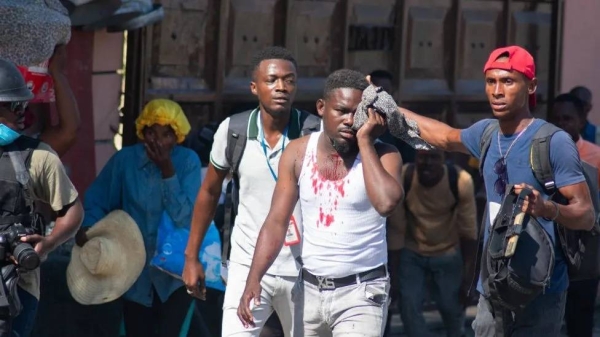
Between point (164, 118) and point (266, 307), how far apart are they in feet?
6.09

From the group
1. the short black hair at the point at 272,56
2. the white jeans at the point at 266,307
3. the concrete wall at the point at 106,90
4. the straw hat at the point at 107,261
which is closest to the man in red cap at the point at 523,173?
the white jeans at the point at 266,307

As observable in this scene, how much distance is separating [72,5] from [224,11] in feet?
5.79

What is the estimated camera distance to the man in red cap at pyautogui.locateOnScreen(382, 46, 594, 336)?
213 inches

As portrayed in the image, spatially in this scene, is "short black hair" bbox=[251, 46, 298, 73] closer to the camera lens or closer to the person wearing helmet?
the person wearing helmet

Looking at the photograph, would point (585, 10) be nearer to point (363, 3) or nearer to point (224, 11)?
point (363, 3)

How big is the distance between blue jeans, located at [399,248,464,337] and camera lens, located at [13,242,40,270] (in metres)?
3.97

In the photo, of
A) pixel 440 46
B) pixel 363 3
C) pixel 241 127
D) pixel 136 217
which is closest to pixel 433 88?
pixel 440 46

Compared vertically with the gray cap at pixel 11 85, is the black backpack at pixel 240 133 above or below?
below

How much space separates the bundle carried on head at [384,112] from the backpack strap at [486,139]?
0.32 m

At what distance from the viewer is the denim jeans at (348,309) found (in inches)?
213

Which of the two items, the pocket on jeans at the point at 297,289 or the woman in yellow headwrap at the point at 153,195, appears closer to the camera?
the pocket on jeans at the point at 297,289

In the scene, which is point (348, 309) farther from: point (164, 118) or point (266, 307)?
point (164, 118)

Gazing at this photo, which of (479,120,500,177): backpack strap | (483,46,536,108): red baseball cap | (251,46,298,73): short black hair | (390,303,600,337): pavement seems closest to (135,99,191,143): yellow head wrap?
(251,46,298,73): short black hair

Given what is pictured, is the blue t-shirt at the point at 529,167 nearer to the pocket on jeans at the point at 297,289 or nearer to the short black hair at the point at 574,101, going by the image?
the pocket on jeans at the point at 297,289
